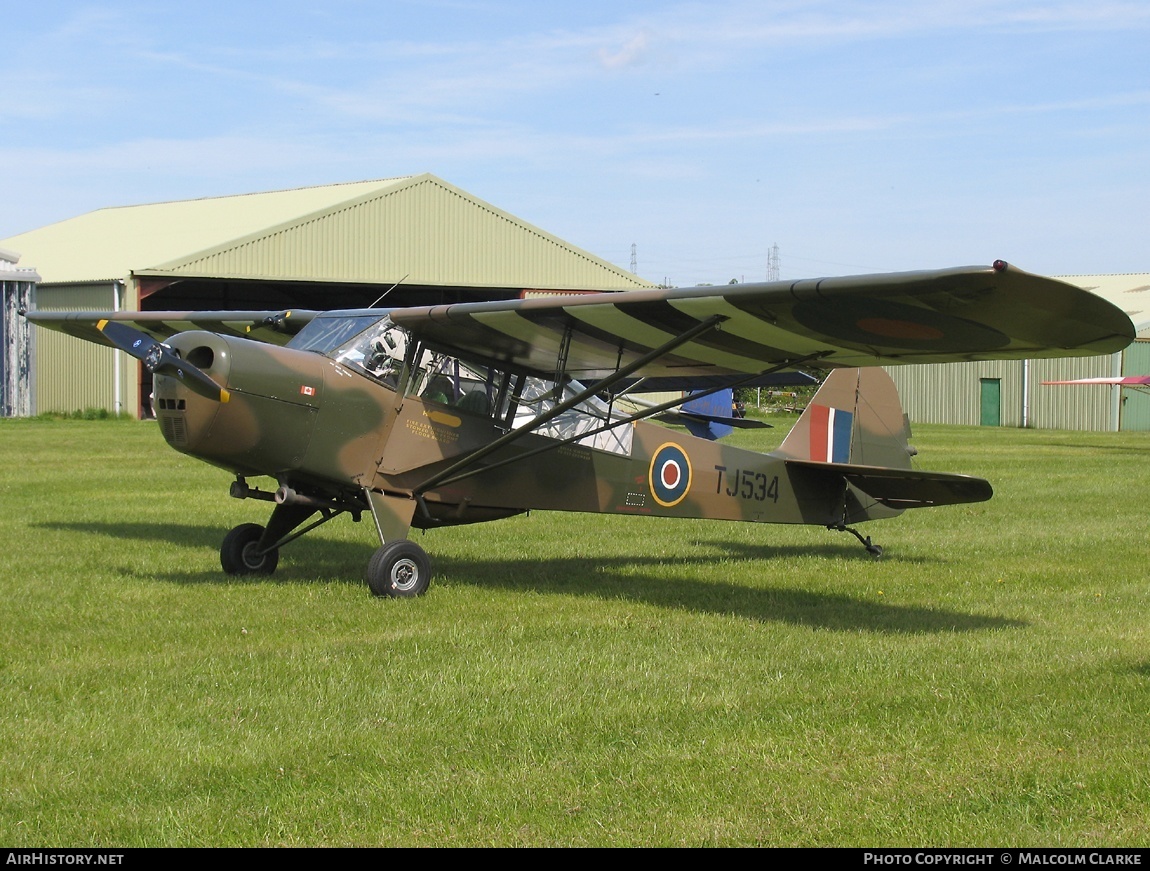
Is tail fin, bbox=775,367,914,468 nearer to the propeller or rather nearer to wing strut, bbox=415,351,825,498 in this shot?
wing strut, bbox=415,351,825,498

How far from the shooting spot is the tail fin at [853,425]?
39.7ft

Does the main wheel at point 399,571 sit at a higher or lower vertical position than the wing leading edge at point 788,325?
lower

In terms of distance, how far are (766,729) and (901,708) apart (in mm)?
808

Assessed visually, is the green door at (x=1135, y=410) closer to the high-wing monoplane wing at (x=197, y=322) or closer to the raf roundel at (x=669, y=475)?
the raf roundel at (x=669, y=475)

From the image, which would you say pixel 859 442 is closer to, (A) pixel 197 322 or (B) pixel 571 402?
(B) pixel 571 402

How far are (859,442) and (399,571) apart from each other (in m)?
5.14

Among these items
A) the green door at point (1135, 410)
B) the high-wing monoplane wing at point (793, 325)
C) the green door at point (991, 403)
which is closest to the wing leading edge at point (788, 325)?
the high-wing monoplane wing at point (793, 325)

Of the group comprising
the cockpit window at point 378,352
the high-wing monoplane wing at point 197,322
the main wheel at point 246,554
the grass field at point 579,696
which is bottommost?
the grass field at point 579,696

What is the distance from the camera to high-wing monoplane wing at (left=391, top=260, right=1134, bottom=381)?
22.4 ft

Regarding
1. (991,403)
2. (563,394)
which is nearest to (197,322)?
(563,394)

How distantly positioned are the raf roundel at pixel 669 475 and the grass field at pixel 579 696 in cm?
66

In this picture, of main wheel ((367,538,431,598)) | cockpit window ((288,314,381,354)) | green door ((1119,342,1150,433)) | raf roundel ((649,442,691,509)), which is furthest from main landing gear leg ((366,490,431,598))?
green door ((1119,342,1150,433))

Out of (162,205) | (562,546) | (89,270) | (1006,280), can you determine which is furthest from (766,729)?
(162,205)

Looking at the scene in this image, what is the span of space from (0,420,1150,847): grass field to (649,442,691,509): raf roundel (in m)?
0.66
